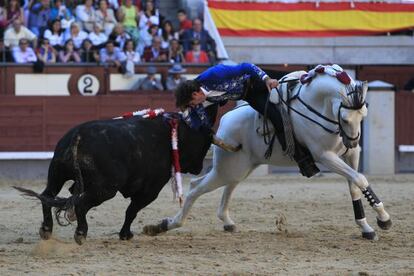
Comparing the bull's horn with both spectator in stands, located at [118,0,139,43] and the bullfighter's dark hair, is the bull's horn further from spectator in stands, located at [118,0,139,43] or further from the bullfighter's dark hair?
spectator in stands, located at [118,0,139,43]

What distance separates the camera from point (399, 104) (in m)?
15.1

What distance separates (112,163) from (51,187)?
51cm

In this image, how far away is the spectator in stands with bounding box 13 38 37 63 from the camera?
14.3 m

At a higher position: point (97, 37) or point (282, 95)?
point (97, 37)

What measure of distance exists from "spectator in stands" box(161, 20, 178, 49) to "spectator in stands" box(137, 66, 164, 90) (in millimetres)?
851

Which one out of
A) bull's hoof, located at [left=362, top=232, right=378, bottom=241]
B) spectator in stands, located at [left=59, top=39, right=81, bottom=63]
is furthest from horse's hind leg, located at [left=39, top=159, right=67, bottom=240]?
spectator in stands, located at [left=59, top=39, right=81, bottom=63]

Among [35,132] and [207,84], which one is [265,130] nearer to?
[207,84]

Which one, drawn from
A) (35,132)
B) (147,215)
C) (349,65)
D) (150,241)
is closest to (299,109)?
(150,241)

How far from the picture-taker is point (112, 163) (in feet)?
22.5

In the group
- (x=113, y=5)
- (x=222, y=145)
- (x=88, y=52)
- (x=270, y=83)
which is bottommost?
(x=222, y=145)

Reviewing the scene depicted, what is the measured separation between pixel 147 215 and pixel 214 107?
2098 mm

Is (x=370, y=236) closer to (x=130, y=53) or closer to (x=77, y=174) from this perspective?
(x=77, y=174)

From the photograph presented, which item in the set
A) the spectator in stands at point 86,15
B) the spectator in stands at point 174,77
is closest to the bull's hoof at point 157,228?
the spectator in stands at point 174,77

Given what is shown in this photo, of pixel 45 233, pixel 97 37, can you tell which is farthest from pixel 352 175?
pixel 97 37
